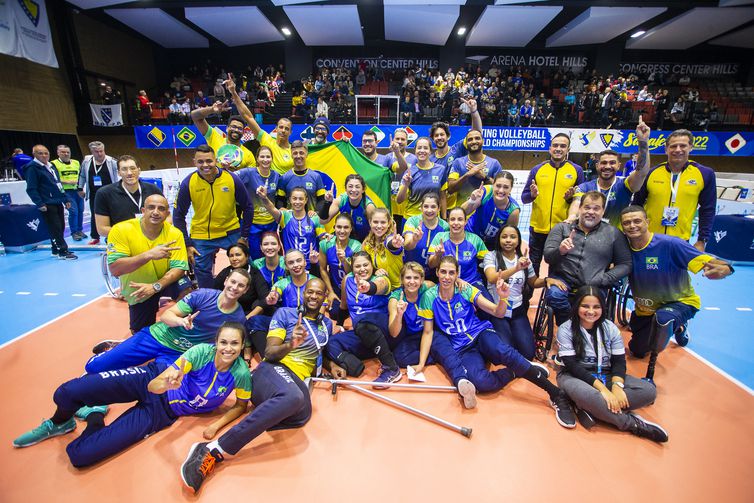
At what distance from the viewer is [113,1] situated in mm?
14305

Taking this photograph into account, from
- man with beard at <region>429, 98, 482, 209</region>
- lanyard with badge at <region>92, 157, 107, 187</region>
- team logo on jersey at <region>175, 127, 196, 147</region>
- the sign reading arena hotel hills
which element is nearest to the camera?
man with beard at <region>429, 98, 482, 209</region>

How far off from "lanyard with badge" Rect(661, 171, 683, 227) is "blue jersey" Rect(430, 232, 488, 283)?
207 cm

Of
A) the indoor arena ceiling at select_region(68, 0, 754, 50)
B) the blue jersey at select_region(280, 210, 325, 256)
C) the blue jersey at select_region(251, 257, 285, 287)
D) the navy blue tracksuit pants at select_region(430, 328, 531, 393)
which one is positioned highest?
the indoor arena ceiling at select_region(68, 0, 754, 50)

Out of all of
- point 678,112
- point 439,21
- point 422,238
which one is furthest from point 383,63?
point 422,238

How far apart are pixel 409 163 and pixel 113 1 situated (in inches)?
667

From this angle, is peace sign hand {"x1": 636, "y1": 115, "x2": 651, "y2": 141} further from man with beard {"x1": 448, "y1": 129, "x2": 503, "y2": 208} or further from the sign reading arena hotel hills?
the sign reading arena hotel hills

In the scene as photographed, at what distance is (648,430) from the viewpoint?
2783 mm

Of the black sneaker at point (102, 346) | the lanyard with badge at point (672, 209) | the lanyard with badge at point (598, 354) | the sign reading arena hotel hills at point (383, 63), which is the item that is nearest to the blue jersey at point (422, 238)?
the lanyard with badge at point (598, 354)

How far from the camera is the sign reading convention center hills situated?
14.4 meters

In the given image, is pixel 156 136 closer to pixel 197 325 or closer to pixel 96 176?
pixel 96 176

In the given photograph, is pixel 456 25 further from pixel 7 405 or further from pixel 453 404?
pixel 7 405

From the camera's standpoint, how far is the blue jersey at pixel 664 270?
3.41 meters

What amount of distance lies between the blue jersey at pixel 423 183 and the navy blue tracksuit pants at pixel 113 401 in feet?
11.4

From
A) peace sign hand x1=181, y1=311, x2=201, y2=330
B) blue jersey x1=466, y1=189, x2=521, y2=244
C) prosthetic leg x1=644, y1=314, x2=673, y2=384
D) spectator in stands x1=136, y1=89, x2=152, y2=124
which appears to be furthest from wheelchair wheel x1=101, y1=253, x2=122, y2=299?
spectator in stands x1=136, y1=89, x2=152, y2=124
